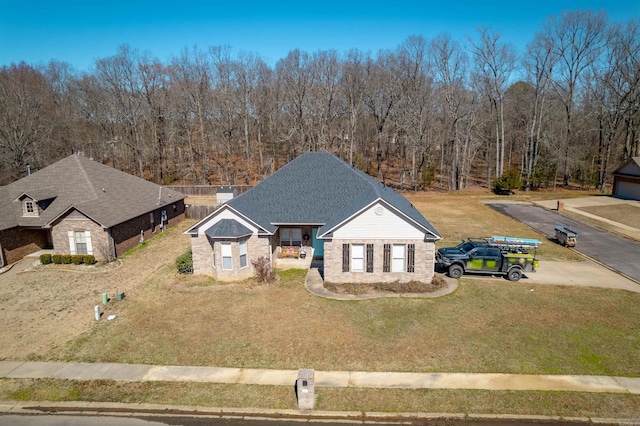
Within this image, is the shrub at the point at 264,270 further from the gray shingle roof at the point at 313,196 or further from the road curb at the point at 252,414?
the road curb at the point at 252,414

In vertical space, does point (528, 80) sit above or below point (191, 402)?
above

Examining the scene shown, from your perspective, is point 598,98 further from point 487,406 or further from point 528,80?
point 487,406

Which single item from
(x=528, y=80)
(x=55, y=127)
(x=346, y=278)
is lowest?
(x=346, y=278)

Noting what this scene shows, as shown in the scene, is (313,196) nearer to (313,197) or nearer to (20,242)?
(313,197)

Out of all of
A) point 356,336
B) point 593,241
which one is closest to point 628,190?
point 593,241

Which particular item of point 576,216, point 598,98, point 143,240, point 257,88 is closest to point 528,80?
point 598,98

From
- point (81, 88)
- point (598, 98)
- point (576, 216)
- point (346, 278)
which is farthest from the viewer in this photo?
point (81, 88)

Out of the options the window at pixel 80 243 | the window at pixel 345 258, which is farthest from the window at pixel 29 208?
the window at pixel 345 258
